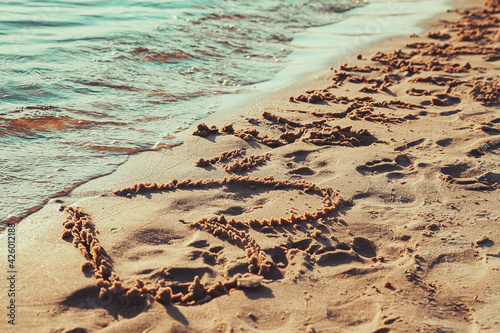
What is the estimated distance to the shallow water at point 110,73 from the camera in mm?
3543

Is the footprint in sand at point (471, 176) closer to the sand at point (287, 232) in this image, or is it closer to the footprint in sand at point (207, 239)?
the sand at point (287, 232)

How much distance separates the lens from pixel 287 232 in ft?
8.66

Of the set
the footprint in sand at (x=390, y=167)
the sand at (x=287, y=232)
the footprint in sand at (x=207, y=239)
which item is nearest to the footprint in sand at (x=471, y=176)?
the sand at (x=287, y=232)

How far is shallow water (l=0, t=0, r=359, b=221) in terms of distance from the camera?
139 inches

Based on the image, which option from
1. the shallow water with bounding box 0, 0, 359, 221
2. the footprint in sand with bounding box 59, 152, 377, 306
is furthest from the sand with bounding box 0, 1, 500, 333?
the shallow water with bounding box 0, 0, 359, 221

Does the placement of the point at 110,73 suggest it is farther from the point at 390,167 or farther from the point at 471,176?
the point at 471,176

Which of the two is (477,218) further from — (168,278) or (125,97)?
(125,97)

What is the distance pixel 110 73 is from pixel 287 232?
3507 mm

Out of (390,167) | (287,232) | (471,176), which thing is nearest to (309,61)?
(390,167)

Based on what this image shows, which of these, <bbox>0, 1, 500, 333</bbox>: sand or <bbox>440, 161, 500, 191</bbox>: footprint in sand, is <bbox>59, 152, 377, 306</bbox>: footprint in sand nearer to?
<bbox>0, 1, 500, 333</bbox>: sand

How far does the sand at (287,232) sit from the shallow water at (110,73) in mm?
341

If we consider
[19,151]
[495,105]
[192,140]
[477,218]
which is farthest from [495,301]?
[19,151]

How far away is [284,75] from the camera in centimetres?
578

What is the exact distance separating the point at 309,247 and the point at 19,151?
235 centimetres
